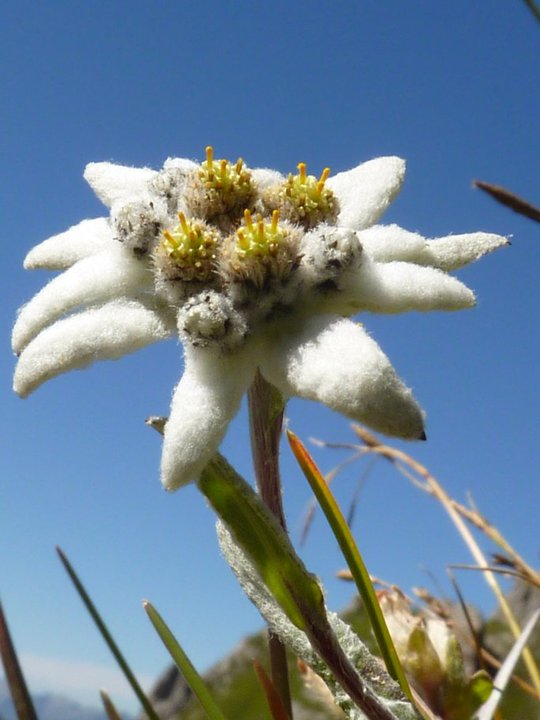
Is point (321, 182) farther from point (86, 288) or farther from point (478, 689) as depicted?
point (478, 689)

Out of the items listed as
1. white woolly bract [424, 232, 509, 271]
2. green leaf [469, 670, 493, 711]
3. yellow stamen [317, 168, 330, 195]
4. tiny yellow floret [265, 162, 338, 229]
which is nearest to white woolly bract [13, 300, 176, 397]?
tiny yellow floret [265, 162, 338, 229]

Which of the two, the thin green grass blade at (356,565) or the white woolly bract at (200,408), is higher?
the white woolly bract at (200,408)

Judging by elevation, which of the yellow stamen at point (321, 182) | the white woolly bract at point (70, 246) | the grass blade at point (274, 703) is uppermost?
the white woolly bract at point (70, 246)

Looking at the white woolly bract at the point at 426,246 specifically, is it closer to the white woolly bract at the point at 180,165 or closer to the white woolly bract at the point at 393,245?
the white woolly bract at the point at 393,245

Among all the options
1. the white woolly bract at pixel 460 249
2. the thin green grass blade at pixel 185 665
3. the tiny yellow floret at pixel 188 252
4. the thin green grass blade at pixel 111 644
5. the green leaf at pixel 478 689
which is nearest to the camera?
the thin green grass blade at pixel 185 665

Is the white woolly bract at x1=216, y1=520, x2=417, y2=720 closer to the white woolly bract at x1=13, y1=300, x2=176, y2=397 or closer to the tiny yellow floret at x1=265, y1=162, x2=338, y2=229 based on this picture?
the white woolly bract at x1=13, y1=300, x2=176, y2=397

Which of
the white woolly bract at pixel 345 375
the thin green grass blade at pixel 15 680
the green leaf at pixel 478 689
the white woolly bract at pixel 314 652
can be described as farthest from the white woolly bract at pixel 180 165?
the green leaf at pixel 478 689

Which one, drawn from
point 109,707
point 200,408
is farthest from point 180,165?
point 109,707

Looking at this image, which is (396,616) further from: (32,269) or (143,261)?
(32,269)
